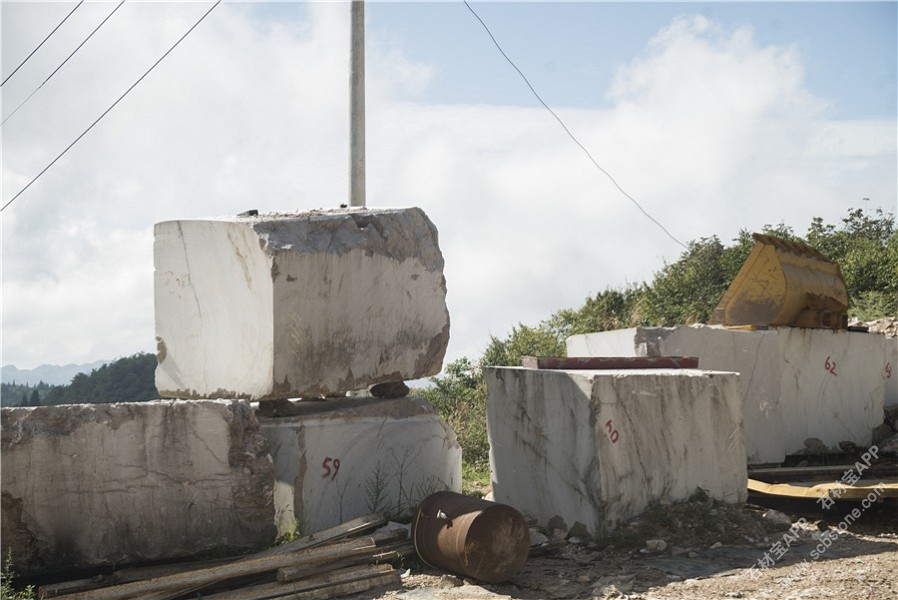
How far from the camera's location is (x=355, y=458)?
6375 mm

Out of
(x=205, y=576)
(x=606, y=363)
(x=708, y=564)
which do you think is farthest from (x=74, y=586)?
(x=606, y=363)

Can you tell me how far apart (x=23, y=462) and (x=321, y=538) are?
176cm

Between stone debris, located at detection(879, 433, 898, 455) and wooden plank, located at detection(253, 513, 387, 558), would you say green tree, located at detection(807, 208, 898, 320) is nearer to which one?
stone debris, located at detection(879, 433, 898, 455)

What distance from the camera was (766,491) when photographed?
6.83m

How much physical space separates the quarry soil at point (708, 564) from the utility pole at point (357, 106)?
4.46m

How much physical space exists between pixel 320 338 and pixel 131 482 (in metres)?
1.53

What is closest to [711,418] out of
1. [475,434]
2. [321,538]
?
[321,538]

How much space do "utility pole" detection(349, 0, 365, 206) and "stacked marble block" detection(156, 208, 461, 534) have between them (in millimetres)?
2341

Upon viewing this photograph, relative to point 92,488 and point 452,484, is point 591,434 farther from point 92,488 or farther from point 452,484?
point 92,488

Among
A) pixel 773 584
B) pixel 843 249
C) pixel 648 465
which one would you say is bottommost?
pixel 773 584

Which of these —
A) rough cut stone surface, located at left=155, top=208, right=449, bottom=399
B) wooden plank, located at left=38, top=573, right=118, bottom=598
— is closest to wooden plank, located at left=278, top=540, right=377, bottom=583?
wooden plank, located at left=38, top=573, right=118, bottom=598

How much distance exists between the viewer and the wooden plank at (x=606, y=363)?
22.2ft

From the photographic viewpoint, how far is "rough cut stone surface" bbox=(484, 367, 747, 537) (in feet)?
19.4

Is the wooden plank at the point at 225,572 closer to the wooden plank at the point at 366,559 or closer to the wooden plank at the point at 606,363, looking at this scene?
the wooden plank at the point at 366,559
